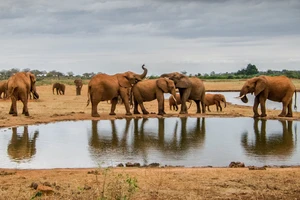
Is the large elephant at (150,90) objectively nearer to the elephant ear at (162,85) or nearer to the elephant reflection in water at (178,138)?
the elephant ear at (162,85)

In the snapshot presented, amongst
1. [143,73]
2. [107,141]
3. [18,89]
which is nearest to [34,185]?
[107,141]

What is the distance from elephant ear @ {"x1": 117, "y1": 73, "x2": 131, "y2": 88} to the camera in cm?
2322

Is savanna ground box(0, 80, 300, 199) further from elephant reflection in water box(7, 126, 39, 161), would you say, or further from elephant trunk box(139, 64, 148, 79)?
elephant trunk box(139, 64, 148, 79)

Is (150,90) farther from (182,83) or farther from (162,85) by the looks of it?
(182,83)

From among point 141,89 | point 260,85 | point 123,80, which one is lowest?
→ point 141,89

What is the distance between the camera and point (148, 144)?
14578mm

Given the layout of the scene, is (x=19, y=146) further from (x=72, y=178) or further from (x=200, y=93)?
(x=200, y=93)

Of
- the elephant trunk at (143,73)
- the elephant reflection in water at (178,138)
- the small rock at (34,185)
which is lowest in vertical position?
the elephant reflection in water at (178,138)

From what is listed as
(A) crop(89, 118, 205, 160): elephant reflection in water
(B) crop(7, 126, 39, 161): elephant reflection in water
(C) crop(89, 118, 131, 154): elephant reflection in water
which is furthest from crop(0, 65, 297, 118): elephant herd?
(B) crop(7, 126, 39, 161): elephant reflection in water

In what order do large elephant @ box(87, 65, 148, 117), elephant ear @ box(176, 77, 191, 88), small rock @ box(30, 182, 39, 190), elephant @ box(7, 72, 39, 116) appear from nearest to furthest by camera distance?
small rock @ box(30, 182, 39, 190)
elephant @ box(7, 72, 39, 116)
large elephant @ box(87, 65, 148, 117)
elephant ear @ box(176, 77, 191, 88)

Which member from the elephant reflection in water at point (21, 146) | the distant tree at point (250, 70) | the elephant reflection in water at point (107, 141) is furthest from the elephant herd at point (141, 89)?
the distant tree at point (250, 70)

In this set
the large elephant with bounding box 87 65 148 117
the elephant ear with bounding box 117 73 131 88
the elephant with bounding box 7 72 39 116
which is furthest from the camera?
the elephant ear with bounding box 117 73 131 88

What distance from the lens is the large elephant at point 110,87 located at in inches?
878

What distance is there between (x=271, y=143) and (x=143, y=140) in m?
3.81
